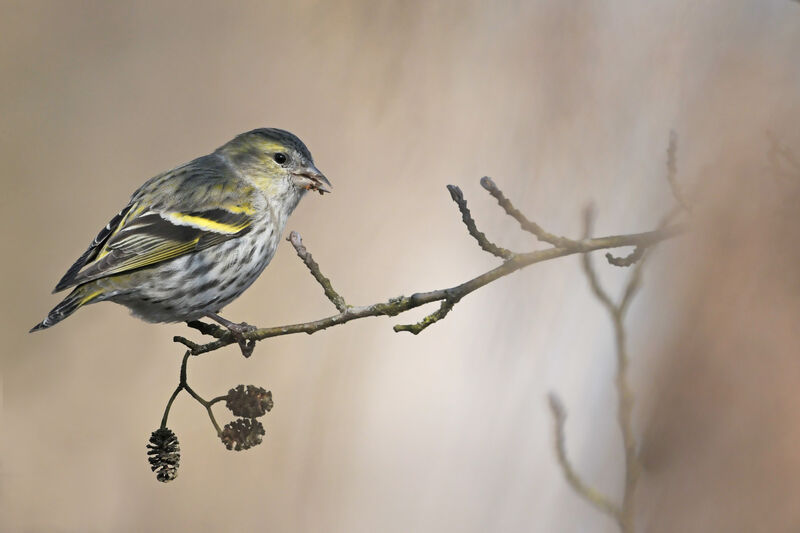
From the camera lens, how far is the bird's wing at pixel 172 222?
2160 mm

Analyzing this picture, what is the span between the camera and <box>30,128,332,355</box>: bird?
2158mm

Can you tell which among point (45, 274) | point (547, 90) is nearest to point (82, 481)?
point (45, 274)

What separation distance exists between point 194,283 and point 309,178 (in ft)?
1.72

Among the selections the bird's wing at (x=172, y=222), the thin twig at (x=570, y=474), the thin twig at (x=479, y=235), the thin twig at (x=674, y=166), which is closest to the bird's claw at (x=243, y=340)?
the bird's wing at (x=172, y=222)

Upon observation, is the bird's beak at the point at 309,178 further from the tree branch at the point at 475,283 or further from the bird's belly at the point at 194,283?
the tree branch at the point at 475,283

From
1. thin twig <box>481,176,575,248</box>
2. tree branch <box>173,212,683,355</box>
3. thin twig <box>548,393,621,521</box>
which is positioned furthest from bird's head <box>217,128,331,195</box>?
thin twig <box>548,393,621,521</box>

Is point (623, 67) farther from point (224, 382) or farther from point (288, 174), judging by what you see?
point (224, 382)

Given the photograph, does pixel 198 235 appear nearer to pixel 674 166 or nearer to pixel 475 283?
pixel 475 283

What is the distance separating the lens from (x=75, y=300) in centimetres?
204

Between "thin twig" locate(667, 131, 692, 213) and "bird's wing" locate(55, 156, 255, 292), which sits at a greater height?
"bird's wing" locate(55, 156, 255, 292)

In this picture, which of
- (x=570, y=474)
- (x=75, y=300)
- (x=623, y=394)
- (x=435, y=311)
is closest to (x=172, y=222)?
(x=75, y=300)

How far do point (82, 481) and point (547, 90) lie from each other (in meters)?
2.53

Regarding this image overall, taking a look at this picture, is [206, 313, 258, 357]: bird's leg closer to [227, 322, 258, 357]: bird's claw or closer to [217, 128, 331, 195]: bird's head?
[227, 322, 258, 357]: bird's claw

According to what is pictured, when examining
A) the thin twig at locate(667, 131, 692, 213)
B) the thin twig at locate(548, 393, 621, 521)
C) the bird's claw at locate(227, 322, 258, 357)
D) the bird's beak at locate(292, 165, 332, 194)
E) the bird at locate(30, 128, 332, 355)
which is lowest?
the thin twig at locate(548, 393, 621, 521)
